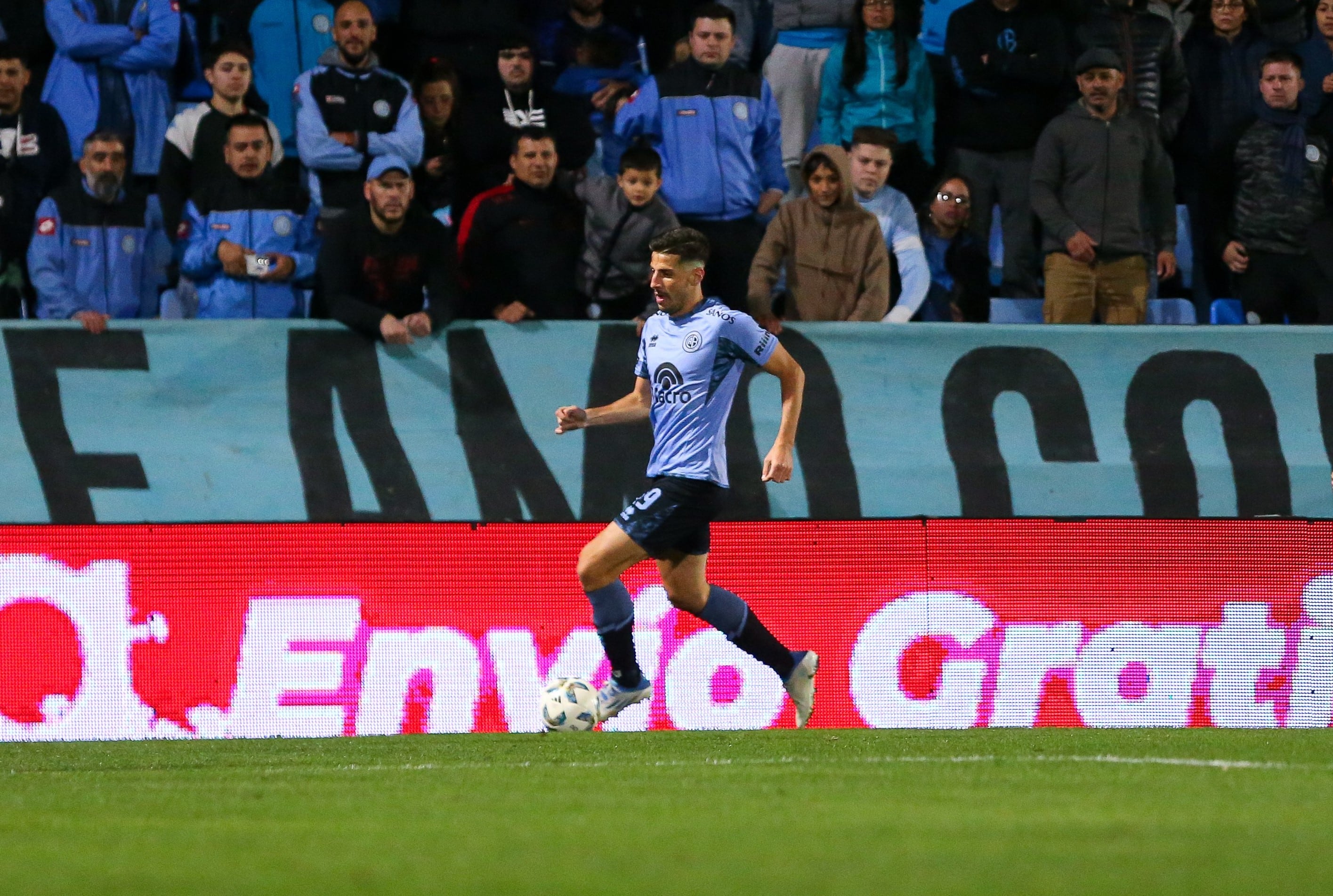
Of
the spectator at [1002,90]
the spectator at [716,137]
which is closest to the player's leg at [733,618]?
the spectator at [716,137]

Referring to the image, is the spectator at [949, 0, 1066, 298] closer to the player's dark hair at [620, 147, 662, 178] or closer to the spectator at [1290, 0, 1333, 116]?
the spectator at [1290, 0, 1333, 116]

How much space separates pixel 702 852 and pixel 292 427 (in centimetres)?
567

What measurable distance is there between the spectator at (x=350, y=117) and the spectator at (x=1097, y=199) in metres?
3.76

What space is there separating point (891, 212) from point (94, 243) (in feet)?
14.9

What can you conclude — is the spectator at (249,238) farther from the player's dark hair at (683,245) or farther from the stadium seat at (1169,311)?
the stadium seat at (1169,311)

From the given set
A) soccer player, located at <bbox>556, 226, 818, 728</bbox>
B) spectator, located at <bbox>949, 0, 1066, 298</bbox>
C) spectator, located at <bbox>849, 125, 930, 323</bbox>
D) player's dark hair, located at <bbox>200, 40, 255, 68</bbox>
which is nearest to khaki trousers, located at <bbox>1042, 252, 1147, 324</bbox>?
spectator, located at <bbox>949, 0, 1066, 298</bbox>

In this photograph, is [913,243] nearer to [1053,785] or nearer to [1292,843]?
[1053,785]

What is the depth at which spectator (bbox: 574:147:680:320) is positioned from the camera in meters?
10.5

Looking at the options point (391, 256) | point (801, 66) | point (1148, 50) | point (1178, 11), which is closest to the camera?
point (391, 256)

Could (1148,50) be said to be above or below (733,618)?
above

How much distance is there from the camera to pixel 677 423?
7.96 m

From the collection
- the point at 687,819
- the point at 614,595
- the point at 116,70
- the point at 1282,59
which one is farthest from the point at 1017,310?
the point at 687,819

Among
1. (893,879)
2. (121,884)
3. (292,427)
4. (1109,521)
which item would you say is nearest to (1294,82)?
(1109,521)

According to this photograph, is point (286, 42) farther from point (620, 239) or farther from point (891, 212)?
point (891, 212)
